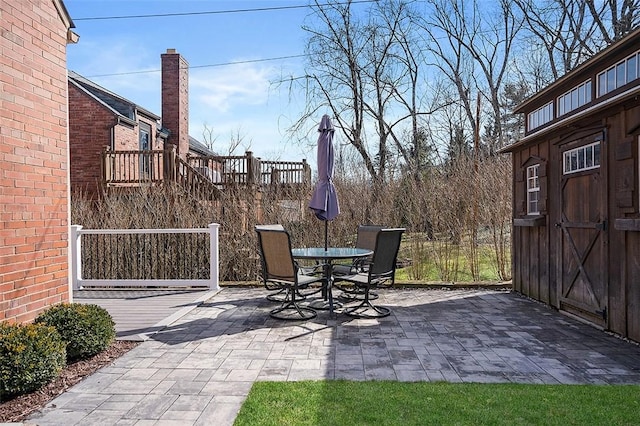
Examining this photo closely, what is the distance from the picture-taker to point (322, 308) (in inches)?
254

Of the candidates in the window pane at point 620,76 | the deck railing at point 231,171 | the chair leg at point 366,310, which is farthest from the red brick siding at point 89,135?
the window pane at point 620,76

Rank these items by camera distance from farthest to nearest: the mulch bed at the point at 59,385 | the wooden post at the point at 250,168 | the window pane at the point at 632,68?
the wooden post at the point at 250,168, the window pane at the point at 632,68, the mulch bed at the point at 59,385

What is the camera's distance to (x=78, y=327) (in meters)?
4.14

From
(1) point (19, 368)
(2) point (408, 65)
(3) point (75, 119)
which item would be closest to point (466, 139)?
(2) point (408, 65)

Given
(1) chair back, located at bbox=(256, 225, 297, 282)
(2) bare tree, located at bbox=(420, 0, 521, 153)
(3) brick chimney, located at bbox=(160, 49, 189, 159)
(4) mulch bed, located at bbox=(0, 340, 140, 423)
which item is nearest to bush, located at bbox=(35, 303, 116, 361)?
(4) mulch bed, located at bbox=(0, 340, 140, 423)

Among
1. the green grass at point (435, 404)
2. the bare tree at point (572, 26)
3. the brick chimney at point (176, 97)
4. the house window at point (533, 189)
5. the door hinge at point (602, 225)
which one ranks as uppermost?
the bare tree at point (572, 26)

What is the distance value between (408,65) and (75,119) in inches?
500

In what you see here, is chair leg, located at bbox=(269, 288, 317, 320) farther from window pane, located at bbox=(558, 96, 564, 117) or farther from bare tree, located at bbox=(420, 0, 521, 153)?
bare tree, located at bbox=(420, 0, 521, 153)

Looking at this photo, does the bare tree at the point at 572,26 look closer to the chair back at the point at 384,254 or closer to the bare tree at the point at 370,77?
the bare tree at the point at 370,77

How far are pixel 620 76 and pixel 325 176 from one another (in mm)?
3786

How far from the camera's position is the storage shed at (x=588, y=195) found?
485cm

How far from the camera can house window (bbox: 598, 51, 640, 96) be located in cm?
509

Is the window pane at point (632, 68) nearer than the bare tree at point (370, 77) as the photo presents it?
Yes

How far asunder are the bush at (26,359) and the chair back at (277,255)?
2.54 meters
